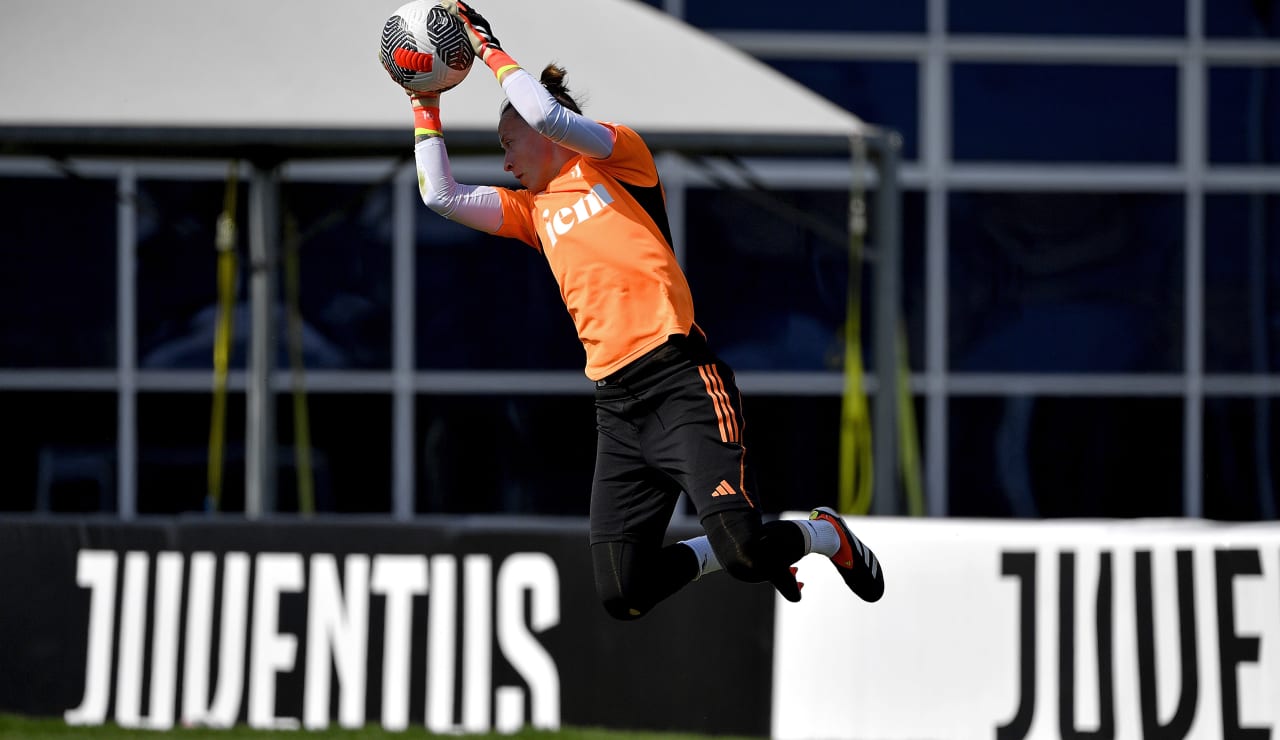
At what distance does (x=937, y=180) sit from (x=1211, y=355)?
222 cm

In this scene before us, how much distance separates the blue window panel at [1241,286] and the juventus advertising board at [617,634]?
191 inches

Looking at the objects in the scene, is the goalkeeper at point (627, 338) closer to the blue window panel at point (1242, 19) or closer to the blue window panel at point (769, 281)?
the blue window panel at point (769, 281)

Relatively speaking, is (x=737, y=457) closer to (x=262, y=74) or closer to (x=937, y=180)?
(x=262, y=74)

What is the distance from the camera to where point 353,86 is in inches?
319

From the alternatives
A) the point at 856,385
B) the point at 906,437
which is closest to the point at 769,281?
the point at 906,437

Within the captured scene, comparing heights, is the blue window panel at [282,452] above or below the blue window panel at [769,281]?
below

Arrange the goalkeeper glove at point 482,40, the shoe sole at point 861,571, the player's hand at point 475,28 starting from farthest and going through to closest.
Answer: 1. the shoe sole at point 861,571
2. the player's hand at point 475,28
3. the goalkeeper glove at point 482,40

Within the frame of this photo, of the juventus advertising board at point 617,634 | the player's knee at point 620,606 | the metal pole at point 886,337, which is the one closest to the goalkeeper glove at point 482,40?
the player's knee at point 620,606

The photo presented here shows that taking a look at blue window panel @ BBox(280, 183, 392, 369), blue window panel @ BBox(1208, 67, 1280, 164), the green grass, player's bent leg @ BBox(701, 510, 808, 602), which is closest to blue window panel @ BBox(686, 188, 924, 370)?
blue window panel @ BBox(280, 183, 392, 369)

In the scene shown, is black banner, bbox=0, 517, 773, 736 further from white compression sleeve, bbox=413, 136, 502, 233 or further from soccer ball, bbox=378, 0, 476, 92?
soccer ball, bbox=378, 0, 476, 92

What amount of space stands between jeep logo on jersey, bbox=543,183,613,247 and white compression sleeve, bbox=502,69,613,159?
0.21 meters

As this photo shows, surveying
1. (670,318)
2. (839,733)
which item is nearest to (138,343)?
(839,733)

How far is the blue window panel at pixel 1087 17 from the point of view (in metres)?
11.6

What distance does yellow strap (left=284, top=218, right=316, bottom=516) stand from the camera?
401 inches
